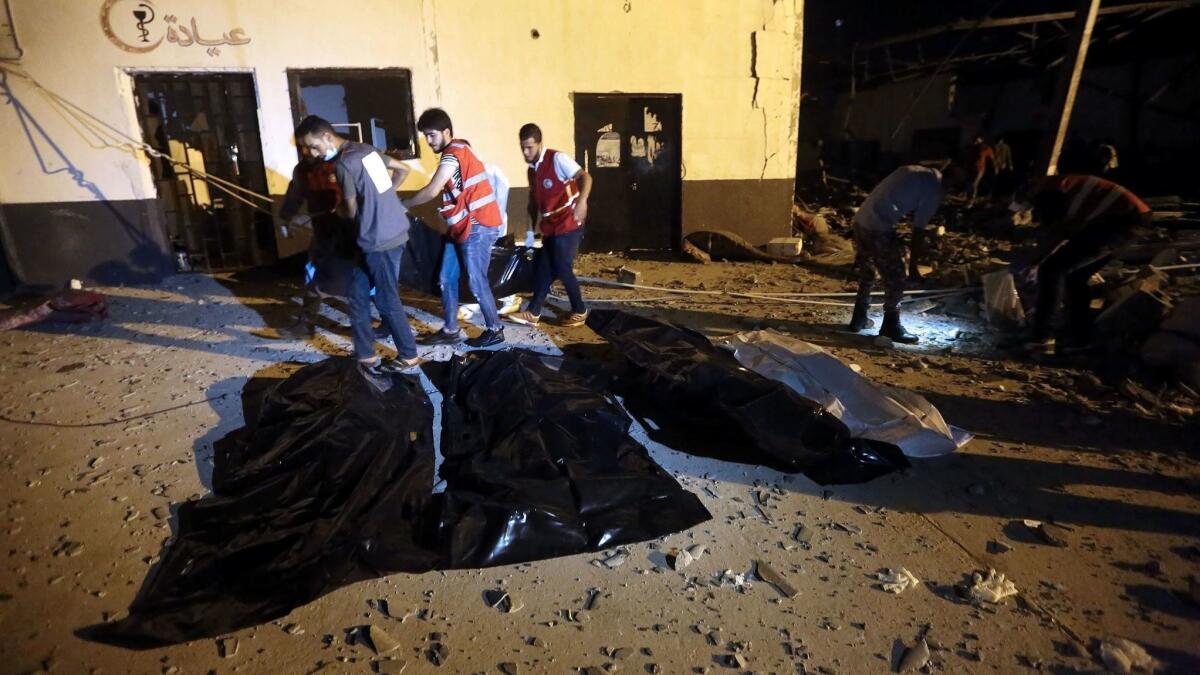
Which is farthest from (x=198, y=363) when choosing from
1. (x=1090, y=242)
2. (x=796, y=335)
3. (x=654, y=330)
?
(x=1090, y=242)

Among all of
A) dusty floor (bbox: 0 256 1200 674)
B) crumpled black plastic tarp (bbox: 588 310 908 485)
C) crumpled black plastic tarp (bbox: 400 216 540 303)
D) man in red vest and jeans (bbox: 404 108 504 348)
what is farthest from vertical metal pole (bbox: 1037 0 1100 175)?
man in red vest and jeans (bbox: 404 108 504 348)

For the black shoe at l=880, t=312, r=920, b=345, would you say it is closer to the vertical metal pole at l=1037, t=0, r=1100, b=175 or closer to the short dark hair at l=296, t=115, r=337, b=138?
the vertical metal pole at l=1037, t=0, r=1100, b=175

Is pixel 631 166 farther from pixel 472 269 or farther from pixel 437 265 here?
pixel 472 269

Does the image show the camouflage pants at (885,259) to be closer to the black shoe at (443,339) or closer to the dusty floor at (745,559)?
the dusty floor at (745,559)

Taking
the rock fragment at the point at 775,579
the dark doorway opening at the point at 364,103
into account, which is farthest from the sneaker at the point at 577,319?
the dark doorway opening at the point at 364,103

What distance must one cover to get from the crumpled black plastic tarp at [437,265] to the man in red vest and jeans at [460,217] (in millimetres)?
529

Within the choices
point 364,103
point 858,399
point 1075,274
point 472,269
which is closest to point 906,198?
point 1075,274

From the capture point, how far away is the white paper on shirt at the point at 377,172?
148 inches

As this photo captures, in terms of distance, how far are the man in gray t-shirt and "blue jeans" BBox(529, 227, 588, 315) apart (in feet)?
4.34

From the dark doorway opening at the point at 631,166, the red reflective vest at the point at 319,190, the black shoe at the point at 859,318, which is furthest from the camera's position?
the dark doorway opening at the point at 631,166

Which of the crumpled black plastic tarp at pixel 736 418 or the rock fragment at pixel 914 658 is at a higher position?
the crumpled black plastic tarp at pixel 736 418

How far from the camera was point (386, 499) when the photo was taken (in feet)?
8.23

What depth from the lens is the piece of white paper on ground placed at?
3094 millimetres

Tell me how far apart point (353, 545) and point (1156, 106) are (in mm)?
16589
